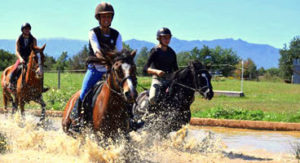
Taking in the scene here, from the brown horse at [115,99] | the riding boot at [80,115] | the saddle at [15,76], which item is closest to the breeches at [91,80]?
the riding boot at [80,115]

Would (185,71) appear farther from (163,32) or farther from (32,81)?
(32,81)

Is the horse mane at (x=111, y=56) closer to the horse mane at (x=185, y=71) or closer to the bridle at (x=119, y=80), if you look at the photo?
the bridle at (x=119, y=80)

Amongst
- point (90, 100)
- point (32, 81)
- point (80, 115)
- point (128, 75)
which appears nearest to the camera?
point (128, 75)

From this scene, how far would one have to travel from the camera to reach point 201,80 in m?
9.32

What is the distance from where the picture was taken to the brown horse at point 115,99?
19.8 feet

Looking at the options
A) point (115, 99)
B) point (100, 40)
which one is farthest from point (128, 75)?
point (100, 40)

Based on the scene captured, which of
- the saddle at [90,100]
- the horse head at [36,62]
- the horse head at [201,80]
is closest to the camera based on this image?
the saddle at [90,100]

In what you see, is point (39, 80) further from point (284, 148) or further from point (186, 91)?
point (284, 148)

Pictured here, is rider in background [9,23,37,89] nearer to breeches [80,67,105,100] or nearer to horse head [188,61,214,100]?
horse head [188,61,214,100]

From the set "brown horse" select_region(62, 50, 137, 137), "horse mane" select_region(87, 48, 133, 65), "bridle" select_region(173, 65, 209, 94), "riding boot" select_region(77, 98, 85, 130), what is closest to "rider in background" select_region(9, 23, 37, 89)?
"bridle" select_region(173, 65, 209, 94)

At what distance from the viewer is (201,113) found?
612 inches

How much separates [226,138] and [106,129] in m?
6.11

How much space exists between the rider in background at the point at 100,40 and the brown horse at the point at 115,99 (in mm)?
511

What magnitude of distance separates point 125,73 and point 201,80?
11.9 ft
